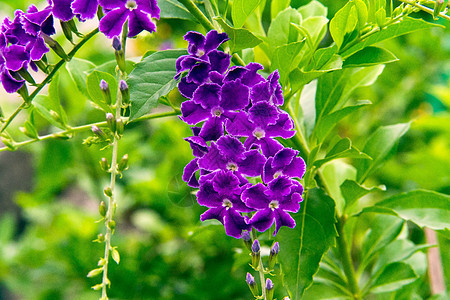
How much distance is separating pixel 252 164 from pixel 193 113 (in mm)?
110

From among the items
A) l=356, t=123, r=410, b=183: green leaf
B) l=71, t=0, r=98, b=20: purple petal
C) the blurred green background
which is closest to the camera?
l=71, t=0, r=98, b=20: purple petal

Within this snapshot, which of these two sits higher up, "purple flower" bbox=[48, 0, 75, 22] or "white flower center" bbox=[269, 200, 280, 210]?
"purple flower" bbox=[48, 0, 75, 22]

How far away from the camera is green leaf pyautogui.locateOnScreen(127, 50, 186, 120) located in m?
0.73

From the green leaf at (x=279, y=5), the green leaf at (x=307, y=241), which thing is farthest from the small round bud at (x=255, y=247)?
the green leaf at (x=279, y=5)

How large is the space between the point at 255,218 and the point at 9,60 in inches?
16.4

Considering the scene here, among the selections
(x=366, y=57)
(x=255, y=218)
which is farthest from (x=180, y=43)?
(x=255, y=218)

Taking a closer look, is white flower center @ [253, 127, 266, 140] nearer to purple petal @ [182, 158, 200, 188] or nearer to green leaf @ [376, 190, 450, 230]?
purple petal @ [182, 158, 200, 188]

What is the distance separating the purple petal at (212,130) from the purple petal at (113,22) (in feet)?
0.56

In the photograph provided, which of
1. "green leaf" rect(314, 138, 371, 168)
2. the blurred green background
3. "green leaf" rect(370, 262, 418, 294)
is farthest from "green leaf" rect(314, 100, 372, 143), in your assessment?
the blurred green background

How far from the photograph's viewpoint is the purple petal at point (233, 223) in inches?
27.4

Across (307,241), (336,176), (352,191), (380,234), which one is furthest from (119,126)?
(380,234)

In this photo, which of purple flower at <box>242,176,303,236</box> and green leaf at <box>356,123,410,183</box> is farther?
green leaf at <box>356,123,410,183</box>

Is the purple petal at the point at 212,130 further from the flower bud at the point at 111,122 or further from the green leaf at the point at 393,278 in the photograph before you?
the green leaf at the point at 393,278

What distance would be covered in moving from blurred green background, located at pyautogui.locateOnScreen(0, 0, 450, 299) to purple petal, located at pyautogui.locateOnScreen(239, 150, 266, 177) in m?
0.82
